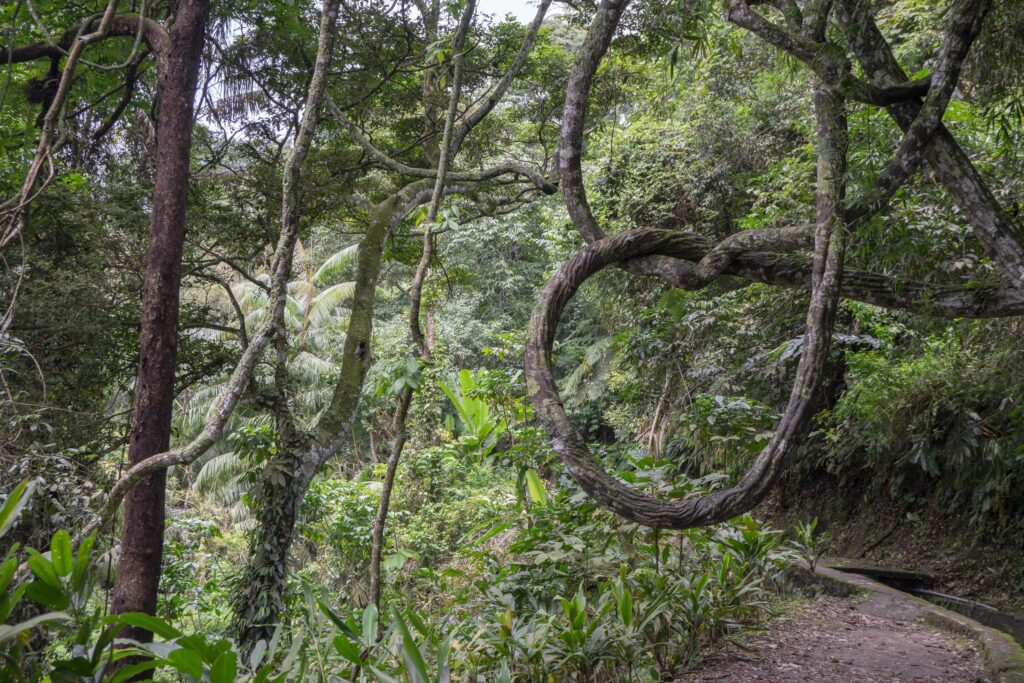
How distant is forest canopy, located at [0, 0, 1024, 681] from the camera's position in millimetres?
2670

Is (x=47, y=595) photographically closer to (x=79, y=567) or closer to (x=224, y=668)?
(x=79, y=567)

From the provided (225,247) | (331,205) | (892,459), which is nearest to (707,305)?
(892,459)

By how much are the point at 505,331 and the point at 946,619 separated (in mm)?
4129

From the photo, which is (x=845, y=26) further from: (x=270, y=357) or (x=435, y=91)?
(x=270, y=357)

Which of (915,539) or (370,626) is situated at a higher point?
(370,626)

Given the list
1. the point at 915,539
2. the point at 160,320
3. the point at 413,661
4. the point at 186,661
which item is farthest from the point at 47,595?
the point at 915,539

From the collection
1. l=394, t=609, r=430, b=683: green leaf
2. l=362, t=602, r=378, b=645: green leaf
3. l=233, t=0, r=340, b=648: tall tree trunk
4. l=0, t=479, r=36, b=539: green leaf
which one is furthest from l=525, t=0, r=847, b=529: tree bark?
l=233, t=0, r=340, b=648: tall tree trunk

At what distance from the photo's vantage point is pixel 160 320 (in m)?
5.14

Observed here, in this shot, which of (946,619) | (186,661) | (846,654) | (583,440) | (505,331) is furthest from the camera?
(505,331)

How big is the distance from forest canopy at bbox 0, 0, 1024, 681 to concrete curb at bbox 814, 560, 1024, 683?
46cm

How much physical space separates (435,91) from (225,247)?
2656 millimetres

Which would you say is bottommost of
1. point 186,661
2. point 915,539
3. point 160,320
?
point 915,539

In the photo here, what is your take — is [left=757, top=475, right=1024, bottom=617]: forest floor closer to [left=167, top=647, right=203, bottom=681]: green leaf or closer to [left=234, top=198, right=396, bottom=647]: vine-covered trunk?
[left=234, top=198, right=396, bottom=647]: vine-covered trunk

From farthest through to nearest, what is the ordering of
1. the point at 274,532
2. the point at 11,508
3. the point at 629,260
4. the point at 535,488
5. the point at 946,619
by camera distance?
the point at 274,532 → the point at 946,619 → the point at 535,488 → the point at 629,260 → the point at 11,508
